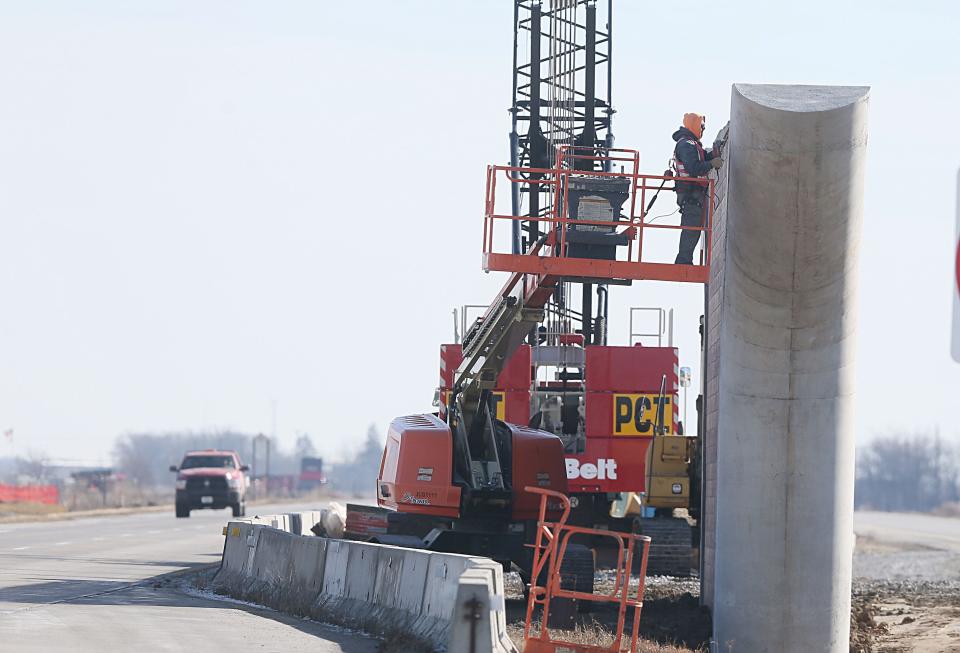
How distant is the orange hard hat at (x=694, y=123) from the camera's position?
18.7 m

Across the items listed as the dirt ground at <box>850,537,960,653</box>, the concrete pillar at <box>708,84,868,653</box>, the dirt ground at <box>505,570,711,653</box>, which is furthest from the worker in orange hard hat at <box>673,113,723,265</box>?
the dirt ground at <box>850,537,960,653</box>

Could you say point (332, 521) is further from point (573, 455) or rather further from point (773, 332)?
point (773, 332)

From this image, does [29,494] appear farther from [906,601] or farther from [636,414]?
[906,601]

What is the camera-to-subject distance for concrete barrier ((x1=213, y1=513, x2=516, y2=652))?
13.0m

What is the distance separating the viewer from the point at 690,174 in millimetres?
18500

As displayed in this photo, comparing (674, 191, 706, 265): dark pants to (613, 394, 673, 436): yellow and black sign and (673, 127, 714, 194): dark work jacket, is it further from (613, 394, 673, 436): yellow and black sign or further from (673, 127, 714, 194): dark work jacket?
(613, 394, 673, 436): yellow and black sign

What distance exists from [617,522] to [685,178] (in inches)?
299

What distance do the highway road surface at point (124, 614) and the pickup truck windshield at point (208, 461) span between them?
21349mm

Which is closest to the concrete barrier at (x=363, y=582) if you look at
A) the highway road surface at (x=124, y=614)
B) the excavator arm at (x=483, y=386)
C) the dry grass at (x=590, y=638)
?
the highway road surface at (x=124, y=614)

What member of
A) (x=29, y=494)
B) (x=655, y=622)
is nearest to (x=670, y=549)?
(x=655, y=622)

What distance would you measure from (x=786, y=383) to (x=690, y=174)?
3.36 m

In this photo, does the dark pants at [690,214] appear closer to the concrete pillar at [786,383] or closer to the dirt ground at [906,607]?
the concrete pillar at [786,383]

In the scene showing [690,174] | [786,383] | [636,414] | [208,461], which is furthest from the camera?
[208,461]

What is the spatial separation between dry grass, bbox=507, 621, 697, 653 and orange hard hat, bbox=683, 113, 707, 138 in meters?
5.40
